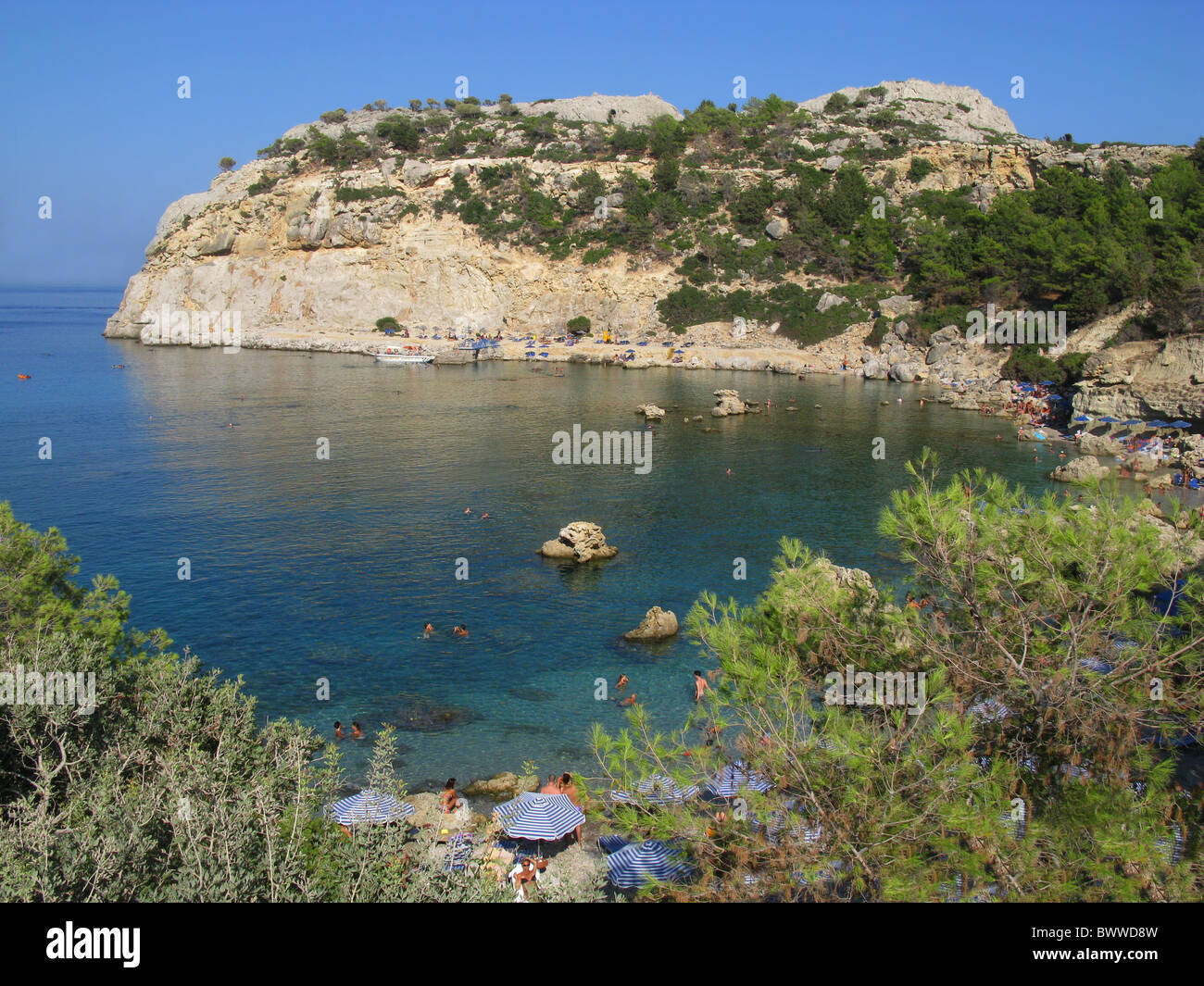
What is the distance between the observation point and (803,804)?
9648 millimetres

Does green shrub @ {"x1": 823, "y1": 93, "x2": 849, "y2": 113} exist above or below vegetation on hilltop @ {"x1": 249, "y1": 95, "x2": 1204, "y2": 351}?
above

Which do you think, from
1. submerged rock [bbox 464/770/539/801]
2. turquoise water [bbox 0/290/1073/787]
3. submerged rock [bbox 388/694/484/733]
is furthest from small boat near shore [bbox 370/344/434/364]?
submerged rock [bbox 464/770/539/801]

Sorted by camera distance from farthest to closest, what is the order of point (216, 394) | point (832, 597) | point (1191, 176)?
point (1191, 176) < point (216, 394) < point (832, 597)

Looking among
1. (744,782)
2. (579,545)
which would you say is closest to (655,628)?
(579,545)

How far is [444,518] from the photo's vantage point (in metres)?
35.0

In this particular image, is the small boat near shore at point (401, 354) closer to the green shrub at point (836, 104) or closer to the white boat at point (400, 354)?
the white boat at point (400, 354)

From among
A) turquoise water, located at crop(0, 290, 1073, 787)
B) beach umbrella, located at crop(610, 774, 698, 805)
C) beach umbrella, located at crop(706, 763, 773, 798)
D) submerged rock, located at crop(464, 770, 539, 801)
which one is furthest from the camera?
turquoise water, located at crop(0, 290, 1073, 787)

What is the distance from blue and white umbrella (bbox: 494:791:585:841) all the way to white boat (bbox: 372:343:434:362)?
67.0 m

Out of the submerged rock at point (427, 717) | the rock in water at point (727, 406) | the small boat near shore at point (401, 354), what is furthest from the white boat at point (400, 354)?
the submerged rock at point (427, 717)

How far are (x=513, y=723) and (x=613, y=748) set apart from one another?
962 centimetres

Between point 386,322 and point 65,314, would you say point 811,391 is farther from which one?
point 65,314

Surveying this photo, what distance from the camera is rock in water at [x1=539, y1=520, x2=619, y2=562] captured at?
100.0 feet

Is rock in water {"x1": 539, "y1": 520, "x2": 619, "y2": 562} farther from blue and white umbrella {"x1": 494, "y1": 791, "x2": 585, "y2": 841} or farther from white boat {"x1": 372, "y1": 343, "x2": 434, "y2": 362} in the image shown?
white boat {"x1": 372, "y1": 343, "x2": 434, "y2": 362}

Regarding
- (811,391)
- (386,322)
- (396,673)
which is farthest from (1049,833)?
(386,322)
